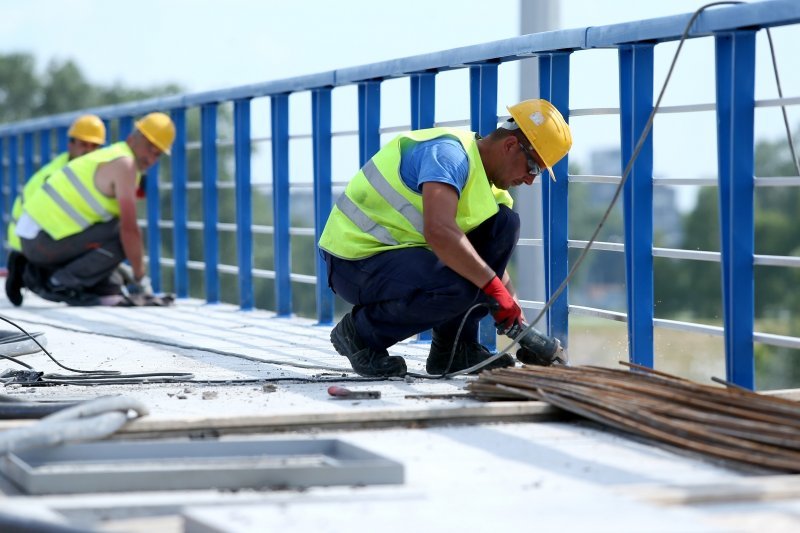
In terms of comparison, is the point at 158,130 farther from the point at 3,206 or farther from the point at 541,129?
the point at 3,206

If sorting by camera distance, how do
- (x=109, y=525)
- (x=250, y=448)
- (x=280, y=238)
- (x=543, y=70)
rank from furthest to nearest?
(x=280, y=238) < (x=543, y=70) < (x=250, y=448) < (x=109, y=525)

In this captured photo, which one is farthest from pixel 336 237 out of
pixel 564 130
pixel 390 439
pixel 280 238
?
pixel 280 238

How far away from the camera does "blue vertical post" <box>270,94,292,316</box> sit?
8680 mm

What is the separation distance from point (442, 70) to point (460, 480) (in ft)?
12.3

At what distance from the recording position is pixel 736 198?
480 cm

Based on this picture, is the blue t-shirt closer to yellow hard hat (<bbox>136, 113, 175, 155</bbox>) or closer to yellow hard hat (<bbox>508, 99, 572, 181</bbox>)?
yellow hard hat (<bbox>508, 99, 572, 181</bbox>)

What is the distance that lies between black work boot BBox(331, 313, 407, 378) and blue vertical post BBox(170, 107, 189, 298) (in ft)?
16.2

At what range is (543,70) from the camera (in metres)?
6.04

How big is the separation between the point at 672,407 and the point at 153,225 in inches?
293

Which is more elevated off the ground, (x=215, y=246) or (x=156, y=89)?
(x=156, y=89)

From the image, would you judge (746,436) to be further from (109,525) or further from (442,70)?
(442,70)

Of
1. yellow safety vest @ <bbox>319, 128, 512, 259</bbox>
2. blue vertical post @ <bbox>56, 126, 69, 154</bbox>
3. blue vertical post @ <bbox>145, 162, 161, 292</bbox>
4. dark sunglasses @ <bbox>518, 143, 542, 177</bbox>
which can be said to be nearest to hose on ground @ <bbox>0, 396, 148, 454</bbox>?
yellow safety vest @ <bbox>319, 128, 512, 259</bbox>

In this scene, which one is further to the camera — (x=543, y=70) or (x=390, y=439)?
(x=543, y=70)

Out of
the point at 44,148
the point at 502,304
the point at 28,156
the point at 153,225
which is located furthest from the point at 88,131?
the point at 502,304
